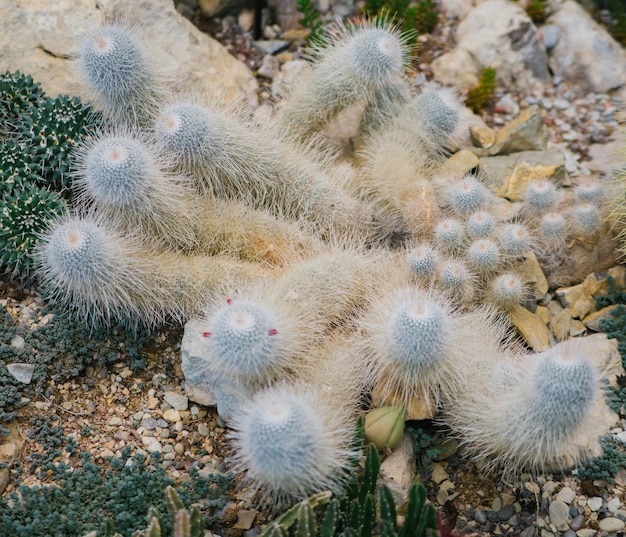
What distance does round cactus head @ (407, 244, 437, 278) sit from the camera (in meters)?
3.49

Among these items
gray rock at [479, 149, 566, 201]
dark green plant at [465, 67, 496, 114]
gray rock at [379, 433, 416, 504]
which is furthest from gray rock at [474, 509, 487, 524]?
dark green plant at [465, 67, 496, 114]

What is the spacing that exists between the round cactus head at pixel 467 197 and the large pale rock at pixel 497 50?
1.60 metres

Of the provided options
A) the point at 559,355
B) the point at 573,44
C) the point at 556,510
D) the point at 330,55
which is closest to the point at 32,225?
the point at 330,55

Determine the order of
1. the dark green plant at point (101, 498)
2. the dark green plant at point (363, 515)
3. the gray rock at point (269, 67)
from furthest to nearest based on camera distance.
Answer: the gray rock at point (269, 67), the dark green plant at point (101, 498), the dark green plant at point (363, 515)

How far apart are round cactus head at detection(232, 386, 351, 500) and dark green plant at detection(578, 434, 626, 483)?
3.94 ft

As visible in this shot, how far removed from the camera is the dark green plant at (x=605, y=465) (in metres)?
3.25

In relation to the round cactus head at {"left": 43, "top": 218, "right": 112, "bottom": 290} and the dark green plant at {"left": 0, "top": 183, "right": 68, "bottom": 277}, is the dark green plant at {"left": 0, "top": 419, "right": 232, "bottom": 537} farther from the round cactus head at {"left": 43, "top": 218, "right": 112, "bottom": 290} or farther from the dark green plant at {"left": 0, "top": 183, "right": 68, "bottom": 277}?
the dark green plant at {"left": 0, "top": 183, "right": 68, "bottom": 277}

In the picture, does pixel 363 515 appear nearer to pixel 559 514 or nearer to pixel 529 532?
pixel 529 532

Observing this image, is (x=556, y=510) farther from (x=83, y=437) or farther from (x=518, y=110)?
(x=518, y=110)

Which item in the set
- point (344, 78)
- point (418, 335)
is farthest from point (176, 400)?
point (344, 78)

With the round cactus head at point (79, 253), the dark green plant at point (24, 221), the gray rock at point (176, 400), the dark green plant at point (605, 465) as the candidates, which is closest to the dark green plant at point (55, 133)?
the dark green plant at point (24, 221)

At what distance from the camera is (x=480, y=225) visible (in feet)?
12.0

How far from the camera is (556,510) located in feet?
10.5

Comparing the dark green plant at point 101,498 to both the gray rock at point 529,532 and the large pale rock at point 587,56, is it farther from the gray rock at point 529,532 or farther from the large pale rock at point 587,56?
the large pale rock at point 587,56
